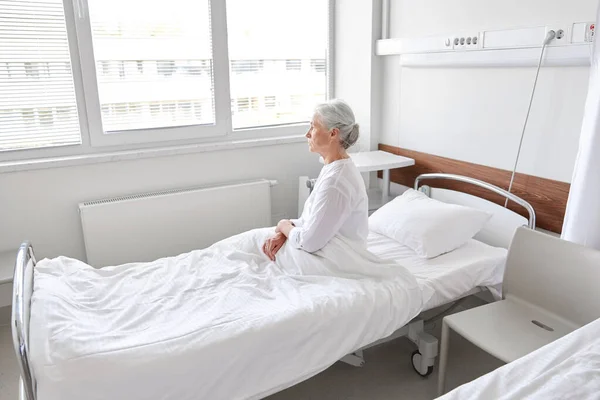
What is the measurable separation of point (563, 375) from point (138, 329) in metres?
1.38

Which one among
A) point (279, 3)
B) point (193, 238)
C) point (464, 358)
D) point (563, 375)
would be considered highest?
point (279, 3)

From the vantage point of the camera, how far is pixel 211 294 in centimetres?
206

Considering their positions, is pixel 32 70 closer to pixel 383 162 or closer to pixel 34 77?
pixel 34 77

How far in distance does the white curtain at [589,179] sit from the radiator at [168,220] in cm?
192

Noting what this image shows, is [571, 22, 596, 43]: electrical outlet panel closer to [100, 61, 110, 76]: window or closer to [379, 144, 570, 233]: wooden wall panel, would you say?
[379, 144, 570, 233]: wooden wall panel

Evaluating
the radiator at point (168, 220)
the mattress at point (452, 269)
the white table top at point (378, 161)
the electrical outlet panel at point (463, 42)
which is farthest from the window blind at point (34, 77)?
the electrical outlet panel at point (463, 42)

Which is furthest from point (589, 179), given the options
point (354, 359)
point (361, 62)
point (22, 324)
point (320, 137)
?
point (22, 324)

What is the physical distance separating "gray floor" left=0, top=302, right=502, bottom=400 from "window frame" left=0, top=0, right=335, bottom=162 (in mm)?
1250

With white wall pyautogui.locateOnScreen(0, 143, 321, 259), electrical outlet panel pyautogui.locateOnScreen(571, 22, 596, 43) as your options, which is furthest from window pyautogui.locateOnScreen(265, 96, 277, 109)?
electrical outlet panel pyautogui.locateOnScreen(571, 22, 596, 43)

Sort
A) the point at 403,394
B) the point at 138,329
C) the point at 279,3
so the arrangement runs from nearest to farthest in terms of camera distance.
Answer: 1. the point at 138,329
2. the point at 403,394
3. the point at 279,3

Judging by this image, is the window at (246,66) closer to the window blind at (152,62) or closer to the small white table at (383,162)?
the window blind at (152,62)

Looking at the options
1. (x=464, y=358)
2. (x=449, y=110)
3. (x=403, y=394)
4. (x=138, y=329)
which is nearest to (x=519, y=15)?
(x=449, y=110)

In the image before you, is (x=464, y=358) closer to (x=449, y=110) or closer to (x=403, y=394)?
(x=403, y=394)

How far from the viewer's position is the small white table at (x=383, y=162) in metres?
2.97
